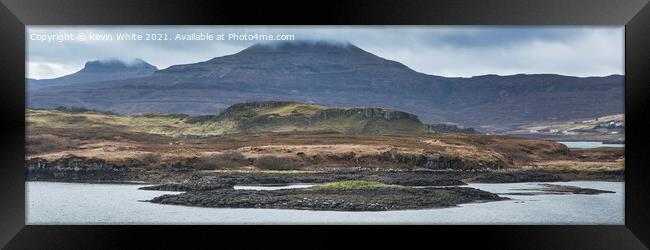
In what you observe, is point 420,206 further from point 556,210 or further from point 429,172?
point 429,172

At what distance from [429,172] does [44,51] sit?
11.2 metres

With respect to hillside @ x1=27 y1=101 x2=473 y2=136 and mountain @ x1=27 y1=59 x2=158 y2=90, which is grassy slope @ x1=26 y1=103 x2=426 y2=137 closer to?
hillside @ x1=27 y1=101 x2=473 y2=136

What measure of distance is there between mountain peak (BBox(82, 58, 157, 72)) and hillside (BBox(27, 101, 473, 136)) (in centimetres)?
162

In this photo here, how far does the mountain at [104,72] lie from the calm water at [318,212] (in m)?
2.81

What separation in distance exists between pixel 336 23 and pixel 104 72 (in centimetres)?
1109

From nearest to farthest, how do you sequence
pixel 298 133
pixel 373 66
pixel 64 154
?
pixel 64 154
pixel 373 66
pixel 298 133

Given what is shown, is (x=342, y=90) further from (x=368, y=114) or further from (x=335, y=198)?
(x=335, y=198)

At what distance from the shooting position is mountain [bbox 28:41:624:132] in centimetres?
1900

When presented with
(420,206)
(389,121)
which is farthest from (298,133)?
(420,206)

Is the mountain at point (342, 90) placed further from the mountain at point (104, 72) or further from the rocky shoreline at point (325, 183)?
the rocky shoreline at point (325, 183)

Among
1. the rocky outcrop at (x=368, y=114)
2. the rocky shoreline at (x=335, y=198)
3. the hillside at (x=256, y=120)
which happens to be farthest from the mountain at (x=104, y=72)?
the rocky outcrop at (x=368, y=114)

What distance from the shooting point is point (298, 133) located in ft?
87.6

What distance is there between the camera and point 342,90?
80.9 feet

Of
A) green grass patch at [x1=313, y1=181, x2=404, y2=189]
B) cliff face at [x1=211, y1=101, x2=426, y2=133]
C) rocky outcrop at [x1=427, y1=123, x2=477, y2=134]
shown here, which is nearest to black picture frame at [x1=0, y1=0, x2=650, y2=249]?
green grass patch at [x1=313, y1=181, x2=404, y2=189]
